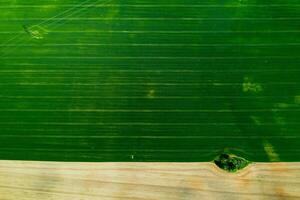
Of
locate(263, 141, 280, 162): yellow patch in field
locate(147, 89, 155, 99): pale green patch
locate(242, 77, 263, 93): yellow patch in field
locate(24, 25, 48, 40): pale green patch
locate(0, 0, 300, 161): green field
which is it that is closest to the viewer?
locate(263, 141, 280, 162): yellow patch in field

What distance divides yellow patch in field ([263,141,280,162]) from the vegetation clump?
1225mm

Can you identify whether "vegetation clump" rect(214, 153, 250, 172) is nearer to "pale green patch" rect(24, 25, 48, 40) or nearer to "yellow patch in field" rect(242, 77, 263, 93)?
"yellow patch in field" rect(242, 77, 263, 93)

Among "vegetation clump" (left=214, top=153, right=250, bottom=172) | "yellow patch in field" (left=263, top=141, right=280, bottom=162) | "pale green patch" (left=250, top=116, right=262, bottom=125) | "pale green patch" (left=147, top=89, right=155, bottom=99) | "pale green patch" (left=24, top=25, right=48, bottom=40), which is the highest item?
"pale green patch" (left=24, top=25, right=48, bottom=40)

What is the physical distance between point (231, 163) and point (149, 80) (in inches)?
253

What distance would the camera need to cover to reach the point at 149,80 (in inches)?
863

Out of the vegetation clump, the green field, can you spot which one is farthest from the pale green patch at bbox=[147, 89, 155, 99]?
the vegetation clump

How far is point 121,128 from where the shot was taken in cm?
2142

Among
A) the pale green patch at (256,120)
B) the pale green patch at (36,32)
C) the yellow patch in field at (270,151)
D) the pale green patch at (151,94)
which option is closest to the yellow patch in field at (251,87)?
the pale green patch at (256,120)

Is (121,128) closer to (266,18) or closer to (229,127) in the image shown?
(229,127)

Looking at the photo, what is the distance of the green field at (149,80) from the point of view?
21.2 metres

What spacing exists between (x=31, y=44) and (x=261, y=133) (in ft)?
46.1

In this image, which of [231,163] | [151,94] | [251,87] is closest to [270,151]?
[231,163]

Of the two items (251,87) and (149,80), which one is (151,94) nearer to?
(149,80)

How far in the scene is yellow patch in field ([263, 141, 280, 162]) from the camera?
2084cm
